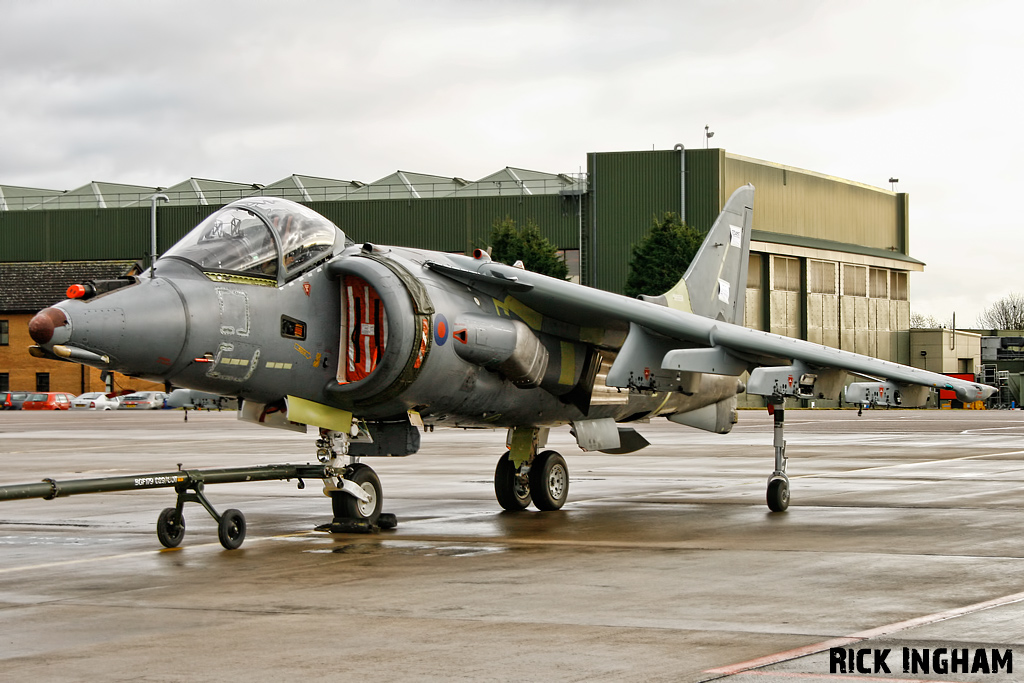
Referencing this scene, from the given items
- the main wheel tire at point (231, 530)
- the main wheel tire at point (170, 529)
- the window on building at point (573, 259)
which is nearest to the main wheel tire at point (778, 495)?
the main wheel tire at point (231, 530)

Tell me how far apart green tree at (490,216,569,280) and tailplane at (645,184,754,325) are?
41.8 metres

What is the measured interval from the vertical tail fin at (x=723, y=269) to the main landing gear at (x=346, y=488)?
6277 millimetres

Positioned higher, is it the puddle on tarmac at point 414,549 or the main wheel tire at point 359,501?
the main wheel tire at point 359,501

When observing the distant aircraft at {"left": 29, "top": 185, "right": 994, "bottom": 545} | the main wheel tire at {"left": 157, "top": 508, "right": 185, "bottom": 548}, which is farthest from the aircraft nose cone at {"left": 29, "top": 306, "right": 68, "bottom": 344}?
the main wheel tire at {"left": 157, "top": 508, "right": 185, "bottom": 548}

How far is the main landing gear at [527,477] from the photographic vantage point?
51.1ft

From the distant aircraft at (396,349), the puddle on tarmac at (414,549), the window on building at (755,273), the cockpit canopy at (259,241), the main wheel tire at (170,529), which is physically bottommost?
the puddle on tarmac at (414,549)

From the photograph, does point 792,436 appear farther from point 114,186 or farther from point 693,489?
point 114,186

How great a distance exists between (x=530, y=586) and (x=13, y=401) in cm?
7520

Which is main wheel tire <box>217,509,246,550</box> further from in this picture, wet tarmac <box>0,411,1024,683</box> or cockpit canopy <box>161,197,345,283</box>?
cockpit canopy <box>161,197,345,283</box>

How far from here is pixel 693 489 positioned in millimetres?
19391

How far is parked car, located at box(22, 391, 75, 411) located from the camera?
75.4 metres

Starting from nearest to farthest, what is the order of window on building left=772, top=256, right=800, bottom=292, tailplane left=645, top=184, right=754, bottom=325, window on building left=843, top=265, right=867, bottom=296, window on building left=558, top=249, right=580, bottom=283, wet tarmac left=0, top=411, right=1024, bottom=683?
wet tarmac left=0, top=411, right=1024, bottom=683 < tailplane left=645, top=184, right=754, bottom=325 < window on building left=558, top=249, right=580, bottom=283 < window on building left=772, top=256, right=800, bottom=292 < window on building left=843, top=265, right=867, bottom=296

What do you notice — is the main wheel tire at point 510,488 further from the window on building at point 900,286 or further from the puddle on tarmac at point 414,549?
the window on building at point 900,286

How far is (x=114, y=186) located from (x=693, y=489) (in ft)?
254
